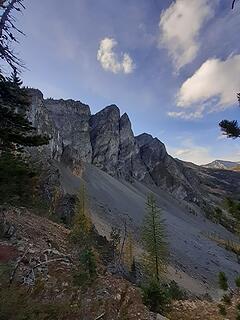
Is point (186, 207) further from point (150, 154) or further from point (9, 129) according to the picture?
point (9, 129)

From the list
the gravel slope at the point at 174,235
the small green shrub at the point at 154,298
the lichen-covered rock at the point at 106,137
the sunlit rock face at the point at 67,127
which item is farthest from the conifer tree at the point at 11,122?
the lichen-covered rock at the point at 106,137

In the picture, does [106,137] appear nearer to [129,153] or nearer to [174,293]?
[129,153]

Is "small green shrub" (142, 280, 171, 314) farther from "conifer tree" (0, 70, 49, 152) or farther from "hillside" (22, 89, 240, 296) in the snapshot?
"hillside" (22, 89, 240, 296)

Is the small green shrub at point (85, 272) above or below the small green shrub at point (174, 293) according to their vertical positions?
above

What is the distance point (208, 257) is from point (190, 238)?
10.2 m

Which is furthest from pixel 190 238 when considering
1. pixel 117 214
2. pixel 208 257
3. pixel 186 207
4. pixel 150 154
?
pixel 150 154

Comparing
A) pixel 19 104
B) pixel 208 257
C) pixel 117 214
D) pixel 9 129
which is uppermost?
pixel 19 104

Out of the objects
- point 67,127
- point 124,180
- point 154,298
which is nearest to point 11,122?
point 154,298

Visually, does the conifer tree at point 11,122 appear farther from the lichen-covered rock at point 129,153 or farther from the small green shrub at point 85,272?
the lichen-covered rock at point 129,153

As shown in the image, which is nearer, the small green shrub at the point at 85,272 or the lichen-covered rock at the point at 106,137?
the small green shrub at the point at 85,272

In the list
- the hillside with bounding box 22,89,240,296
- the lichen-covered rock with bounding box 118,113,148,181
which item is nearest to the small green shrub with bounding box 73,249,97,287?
the hillside with bounding box 22,89,240,296

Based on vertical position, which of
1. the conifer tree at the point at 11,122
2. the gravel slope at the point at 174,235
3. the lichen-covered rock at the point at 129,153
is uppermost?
the lichen-covered rock at the point at 129,153

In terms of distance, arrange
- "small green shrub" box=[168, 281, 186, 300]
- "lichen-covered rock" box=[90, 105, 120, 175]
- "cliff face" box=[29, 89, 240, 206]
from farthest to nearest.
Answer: "lichen-covered rock" box=[90, 105, 120, 175] → "cliff face" box=[29, 89, 240, 206] → "small green shrub" box=[168, 281, 186, 300]

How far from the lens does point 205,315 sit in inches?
420
